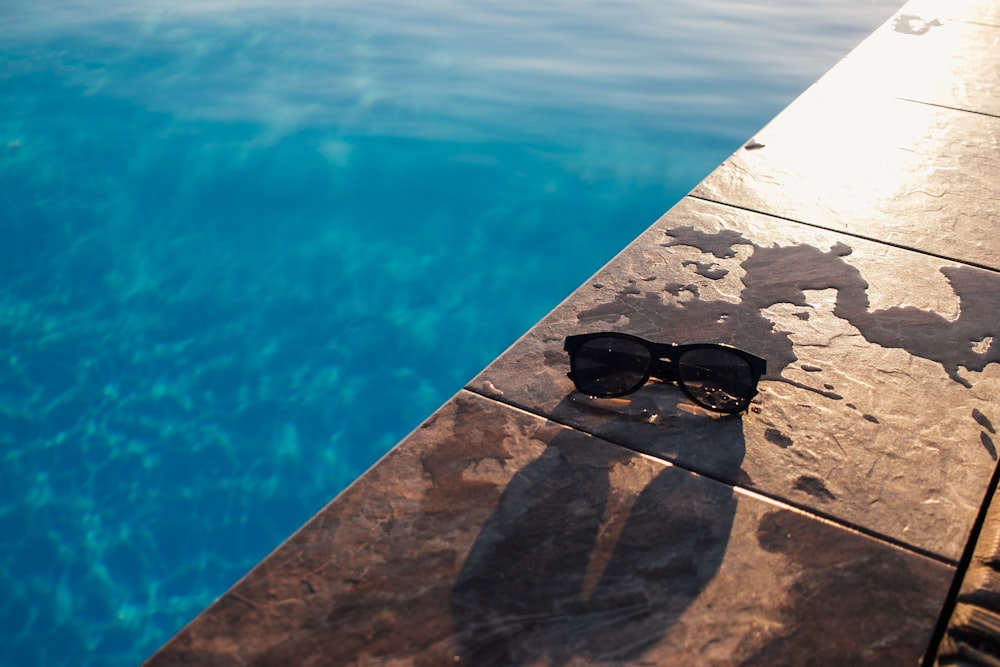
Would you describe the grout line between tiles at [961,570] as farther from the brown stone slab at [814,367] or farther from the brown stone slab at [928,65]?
the brown stone slab at [928,65]

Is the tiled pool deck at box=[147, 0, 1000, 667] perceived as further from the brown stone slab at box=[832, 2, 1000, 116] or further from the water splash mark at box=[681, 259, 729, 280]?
the brown stone slab at box=[832, 2, 1000, 116]

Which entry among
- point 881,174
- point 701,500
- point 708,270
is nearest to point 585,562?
point 701,500

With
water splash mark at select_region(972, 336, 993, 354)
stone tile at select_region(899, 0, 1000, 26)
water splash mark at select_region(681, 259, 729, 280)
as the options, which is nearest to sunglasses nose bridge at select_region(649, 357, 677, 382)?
water splash mark at select_region(681, 259, 729, 280)

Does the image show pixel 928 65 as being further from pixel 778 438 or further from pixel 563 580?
pixel 563 580

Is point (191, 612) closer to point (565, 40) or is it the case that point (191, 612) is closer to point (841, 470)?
point (841, 470)

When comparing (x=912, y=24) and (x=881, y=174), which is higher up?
(x=912, y=24)

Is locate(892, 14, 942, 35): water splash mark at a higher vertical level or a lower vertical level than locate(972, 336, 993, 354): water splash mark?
higher
